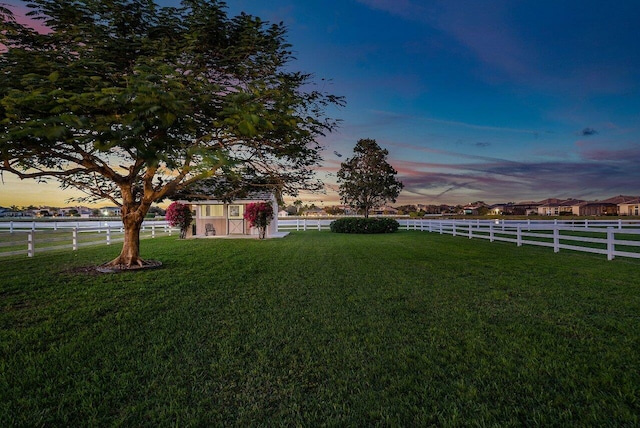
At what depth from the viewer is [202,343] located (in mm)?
4156

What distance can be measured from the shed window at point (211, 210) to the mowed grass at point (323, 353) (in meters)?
15.9

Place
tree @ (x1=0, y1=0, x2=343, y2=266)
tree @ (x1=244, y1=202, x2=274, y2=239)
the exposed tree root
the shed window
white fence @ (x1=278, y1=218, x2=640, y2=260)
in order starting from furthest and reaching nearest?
the shed window
tree @ (x1=244, y1=202, x2=274, y2=239)
white fence @ (x1=278, y1=218, x2=640, y2=260)
the exposed tree root
tree @ (x1=0, y1=0, x2=343, y2=266)

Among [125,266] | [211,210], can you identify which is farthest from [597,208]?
[125,266]

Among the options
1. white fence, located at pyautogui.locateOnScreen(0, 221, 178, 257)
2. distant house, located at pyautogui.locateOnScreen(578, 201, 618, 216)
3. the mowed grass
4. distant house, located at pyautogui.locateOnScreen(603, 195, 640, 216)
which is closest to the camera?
the mowed grass

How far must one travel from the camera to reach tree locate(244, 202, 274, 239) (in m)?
21.5

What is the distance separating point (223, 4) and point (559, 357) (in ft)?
30.5

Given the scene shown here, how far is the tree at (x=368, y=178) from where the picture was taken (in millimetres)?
35562

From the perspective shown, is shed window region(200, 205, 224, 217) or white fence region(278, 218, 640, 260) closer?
white fence region(278, 218, 640, 260)

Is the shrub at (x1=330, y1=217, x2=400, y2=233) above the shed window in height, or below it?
below

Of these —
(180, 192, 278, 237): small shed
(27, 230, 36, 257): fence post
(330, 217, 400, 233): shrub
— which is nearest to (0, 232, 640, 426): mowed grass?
(27, 230, 36, 257): fence post

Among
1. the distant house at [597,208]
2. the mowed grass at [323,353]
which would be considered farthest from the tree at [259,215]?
the distant house at [597,208]

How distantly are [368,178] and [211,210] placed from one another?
58.3ft

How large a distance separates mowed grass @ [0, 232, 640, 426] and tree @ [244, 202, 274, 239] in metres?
13.6

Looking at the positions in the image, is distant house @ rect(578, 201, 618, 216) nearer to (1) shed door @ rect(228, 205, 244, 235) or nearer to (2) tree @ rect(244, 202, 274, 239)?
(2) tree @ rect(244, 202, 274, 239)
